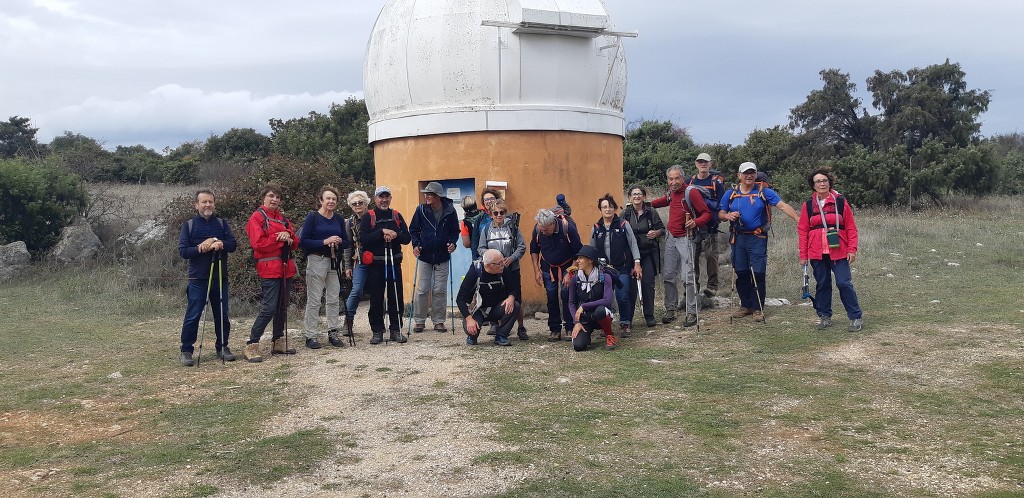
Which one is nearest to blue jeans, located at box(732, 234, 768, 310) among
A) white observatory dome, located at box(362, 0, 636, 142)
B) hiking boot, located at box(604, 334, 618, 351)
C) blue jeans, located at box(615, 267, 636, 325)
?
blue jeans, located at box(615, 267, 636, 325)

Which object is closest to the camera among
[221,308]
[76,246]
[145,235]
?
[221,308]

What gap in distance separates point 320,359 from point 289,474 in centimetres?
341

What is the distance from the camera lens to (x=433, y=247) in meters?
9.31

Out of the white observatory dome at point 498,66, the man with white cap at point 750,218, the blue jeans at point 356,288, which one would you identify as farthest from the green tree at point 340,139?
the man with white cap at point 750,218

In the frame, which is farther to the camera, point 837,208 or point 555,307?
point 555,307

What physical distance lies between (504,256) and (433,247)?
892mm

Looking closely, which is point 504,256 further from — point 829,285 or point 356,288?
point 829,285

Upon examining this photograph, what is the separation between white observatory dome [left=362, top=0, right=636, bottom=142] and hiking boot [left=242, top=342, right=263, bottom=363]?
12.2ft

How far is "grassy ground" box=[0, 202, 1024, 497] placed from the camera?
4.68 metres

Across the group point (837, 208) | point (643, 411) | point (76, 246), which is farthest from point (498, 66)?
point (76, 246)

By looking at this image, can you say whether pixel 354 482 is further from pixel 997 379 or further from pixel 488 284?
pixel 997 379

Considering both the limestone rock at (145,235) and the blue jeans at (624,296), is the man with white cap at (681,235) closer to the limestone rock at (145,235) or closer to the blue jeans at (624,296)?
the blue jeans at (624,296)

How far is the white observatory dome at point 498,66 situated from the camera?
415 inches

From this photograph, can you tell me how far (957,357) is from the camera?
7254 mm
